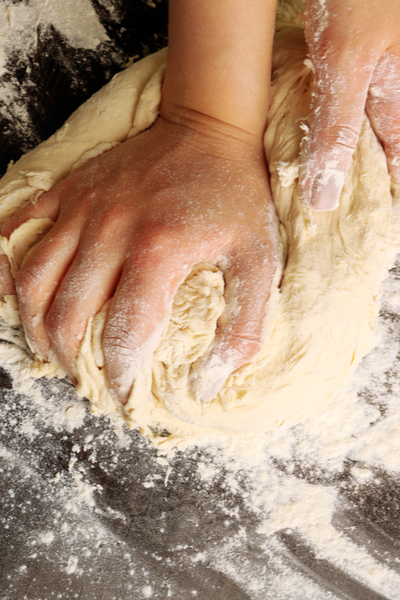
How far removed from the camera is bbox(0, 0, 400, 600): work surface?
3.53ft

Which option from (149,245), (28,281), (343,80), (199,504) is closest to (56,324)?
(28,281)

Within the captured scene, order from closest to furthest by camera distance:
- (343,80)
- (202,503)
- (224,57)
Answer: (343,80) → (224,57) → (202,503)

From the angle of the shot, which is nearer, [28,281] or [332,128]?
[332,128]

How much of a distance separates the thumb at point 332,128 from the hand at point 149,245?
0.12 metres

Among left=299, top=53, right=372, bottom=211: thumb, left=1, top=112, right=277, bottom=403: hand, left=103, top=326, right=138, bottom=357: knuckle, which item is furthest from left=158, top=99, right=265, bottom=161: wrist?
left=103, top=326, right=138, bottom=357: knuckle

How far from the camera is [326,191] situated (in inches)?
32.8

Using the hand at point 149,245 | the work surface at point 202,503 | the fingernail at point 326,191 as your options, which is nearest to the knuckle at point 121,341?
the hand at point 149,245

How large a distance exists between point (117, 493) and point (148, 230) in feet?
2.24

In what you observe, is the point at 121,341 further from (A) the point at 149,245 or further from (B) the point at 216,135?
(B) the point at 216,135

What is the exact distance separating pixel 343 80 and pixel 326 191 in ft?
0.65

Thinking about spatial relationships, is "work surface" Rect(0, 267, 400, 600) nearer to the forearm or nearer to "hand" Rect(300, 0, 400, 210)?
"hand" Rect(300, 0, 400, 210)

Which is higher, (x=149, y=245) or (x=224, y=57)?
(x=224, y=57)

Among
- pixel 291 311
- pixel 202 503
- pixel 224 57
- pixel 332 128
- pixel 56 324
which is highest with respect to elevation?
pixel 224 57

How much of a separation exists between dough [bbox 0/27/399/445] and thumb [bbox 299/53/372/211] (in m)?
0.04
